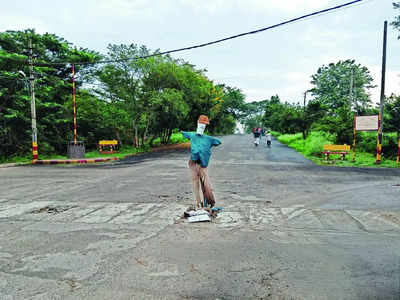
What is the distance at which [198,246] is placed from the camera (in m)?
4.02

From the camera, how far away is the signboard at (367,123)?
1555 centimetres

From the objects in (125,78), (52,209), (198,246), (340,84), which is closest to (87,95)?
(125,78)

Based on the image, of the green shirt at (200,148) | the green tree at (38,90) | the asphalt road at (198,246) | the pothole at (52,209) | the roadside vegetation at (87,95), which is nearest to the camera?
the asphalt road at (198,246)

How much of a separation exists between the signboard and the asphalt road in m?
9.12

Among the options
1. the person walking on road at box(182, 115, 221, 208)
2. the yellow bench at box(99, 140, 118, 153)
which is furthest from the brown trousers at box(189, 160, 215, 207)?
the yellow bench at box(99, 140, 118, 153)

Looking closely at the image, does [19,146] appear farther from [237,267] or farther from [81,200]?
[237,267]

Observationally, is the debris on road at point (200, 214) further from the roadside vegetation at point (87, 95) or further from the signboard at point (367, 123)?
the roadside vegetation at point (87, 95)

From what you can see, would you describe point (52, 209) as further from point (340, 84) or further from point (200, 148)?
point (340, 84)

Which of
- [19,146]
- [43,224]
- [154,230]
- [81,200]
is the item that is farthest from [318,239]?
[19,146]

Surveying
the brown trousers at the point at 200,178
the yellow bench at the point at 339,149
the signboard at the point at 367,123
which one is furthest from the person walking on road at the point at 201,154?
the signboard at the point at 367,123

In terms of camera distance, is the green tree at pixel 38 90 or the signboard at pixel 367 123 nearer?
the signboard at pixel 367 123

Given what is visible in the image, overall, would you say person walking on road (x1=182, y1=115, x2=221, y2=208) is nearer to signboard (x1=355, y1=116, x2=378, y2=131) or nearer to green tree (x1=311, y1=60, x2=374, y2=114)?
signboard (x1=355, y1=116, x2=378, y2=131)

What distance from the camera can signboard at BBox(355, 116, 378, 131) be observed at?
15547 mm

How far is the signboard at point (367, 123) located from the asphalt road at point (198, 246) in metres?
9.12
